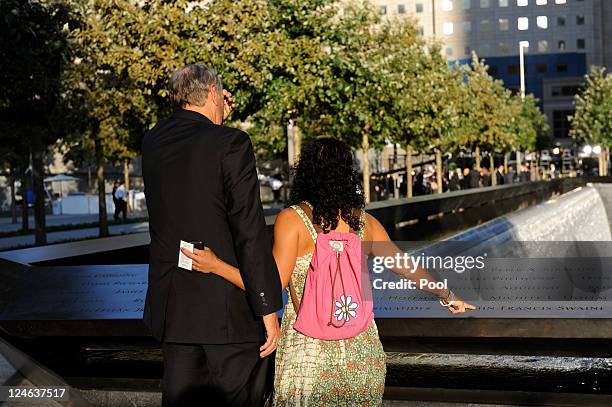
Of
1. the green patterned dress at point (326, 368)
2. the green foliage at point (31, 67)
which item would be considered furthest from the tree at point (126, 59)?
the green patterned dress at point (326, 368)

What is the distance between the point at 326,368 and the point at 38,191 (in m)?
19.1

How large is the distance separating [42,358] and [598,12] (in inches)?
5080

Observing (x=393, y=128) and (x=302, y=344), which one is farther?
(x=393, y=128)

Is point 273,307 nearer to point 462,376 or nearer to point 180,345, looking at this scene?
point 180,345

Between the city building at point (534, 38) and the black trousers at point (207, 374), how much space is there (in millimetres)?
119040

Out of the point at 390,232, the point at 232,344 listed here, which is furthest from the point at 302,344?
the point at 390,232

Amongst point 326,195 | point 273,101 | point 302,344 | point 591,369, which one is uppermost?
point 273,101

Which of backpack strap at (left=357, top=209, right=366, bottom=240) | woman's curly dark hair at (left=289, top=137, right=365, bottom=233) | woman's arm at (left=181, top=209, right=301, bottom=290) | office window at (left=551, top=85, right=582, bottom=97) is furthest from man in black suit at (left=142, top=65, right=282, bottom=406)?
office window at (left=551, top=85, right=582, bottom=97)

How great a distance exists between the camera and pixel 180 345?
12.2 feet

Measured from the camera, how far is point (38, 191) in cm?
2238

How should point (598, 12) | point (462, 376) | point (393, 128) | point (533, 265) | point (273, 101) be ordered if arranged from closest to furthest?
point (533, 265), point (462, 376), point (273, 101), point (393, 128), point (598, 12)

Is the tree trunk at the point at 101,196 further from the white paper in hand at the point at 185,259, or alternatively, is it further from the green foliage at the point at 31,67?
the white paper in hand at the point at 185,259

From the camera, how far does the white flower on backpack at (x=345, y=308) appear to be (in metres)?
→ 4.05

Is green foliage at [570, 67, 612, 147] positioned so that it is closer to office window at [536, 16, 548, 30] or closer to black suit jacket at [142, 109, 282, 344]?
office window at [536, 16, 548, 30]
